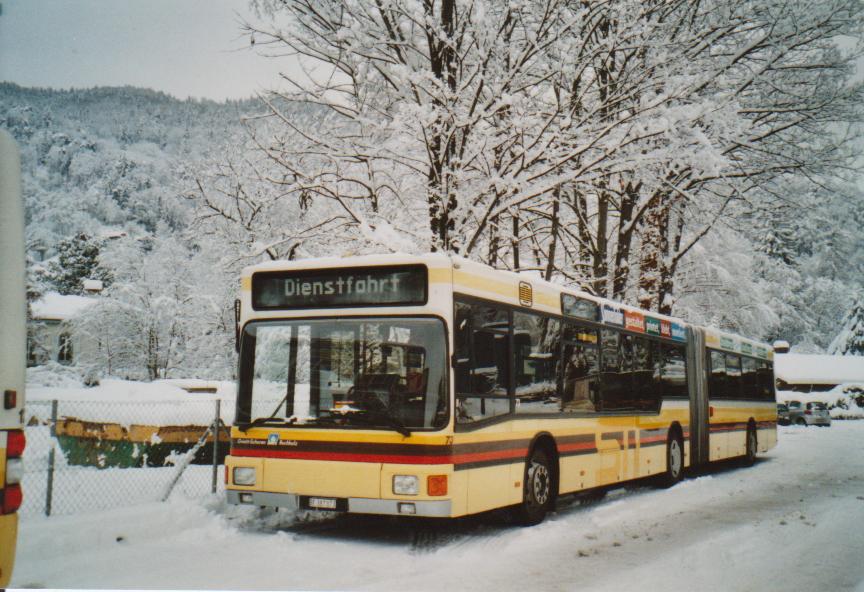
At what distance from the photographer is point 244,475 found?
7.66m

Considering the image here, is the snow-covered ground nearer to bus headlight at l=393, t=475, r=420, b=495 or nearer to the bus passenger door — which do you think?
bus headlight at l=393, t=475, r=420, b=495

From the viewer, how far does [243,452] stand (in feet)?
25.3

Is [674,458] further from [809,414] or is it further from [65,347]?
[65,347]

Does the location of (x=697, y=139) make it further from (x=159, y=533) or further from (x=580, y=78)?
(x=159, y=533)

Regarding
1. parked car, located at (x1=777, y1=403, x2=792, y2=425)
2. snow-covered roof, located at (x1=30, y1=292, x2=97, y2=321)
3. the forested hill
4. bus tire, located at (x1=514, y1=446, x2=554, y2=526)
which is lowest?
parked car, located at (x1=777, y1=403, x2=792, y2=425)

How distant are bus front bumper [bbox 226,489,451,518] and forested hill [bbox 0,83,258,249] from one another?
3631mm

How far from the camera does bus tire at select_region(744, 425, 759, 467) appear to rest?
55.4 feet

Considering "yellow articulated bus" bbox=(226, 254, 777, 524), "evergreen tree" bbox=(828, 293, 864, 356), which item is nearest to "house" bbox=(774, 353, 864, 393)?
"evergreen tree" bbox=(828, 293, 864, 356)

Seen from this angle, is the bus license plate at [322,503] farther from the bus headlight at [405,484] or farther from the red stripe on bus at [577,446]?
the red stripe on bus at [577,446]

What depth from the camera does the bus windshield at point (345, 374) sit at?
23.8ft

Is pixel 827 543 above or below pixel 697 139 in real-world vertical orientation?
below

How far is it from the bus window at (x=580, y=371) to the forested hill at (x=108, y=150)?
20.1ft

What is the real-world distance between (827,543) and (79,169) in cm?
2223

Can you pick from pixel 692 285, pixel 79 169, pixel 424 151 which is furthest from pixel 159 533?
pixel 692 285
